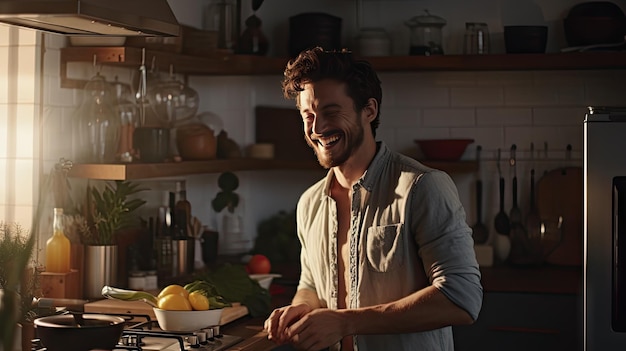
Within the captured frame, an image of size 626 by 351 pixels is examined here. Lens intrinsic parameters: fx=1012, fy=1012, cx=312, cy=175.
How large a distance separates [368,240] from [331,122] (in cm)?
38

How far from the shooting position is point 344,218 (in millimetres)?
3301

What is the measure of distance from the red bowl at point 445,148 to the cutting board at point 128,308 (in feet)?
5.42

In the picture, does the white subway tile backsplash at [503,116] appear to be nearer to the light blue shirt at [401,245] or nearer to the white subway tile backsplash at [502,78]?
the white subway tile backsplash at [502,78]

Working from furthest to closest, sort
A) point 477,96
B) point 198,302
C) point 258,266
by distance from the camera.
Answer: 1. point 477,96
2. point 258,266
3. point 198,302

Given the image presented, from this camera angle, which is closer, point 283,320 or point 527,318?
point 283,320

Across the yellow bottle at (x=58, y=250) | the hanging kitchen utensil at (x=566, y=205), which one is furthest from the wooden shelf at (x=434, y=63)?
the yellow bottle at (x=58, y=250)

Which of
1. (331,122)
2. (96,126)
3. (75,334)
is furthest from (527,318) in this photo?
(75,334)

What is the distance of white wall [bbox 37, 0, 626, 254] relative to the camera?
4828 mm

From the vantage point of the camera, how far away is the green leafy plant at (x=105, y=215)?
3.67m

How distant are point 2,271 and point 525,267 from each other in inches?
102

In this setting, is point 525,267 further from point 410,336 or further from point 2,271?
point 2,271

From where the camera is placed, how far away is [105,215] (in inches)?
146

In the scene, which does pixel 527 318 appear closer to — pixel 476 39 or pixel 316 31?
pixel 476 39

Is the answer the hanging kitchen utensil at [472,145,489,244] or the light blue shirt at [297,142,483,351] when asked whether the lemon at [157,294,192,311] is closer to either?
the light blue shirt at [297,142,483,351]
